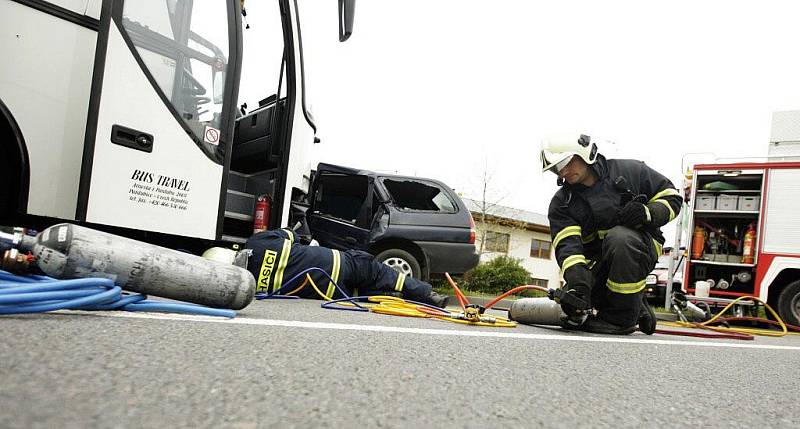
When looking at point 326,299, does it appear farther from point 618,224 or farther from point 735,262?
point 735,262

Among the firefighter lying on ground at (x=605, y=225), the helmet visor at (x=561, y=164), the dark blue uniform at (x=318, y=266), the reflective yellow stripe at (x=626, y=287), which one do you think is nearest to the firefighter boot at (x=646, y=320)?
the firefighter lying on ground at (x=605, y=225)

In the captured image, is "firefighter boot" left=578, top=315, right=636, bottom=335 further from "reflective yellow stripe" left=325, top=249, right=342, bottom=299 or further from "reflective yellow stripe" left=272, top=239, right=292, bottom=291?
"reflective yellow stripe" left=272, top=239, right=292, bottom=291

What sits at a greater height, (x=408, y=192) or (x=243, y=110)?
(x=243, y=110)

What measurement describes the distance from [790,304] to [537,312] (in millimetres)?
6683

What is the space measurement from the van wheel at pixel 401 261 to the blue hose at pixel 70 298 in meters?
4.67

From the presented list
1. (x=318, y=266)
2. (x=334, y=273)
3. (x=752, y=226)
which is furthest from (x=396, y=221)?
(x=752, y=226)

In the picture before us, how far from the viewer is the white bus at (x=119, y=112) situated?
336 centimetres

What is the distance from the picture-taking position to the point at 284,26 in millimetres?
5340

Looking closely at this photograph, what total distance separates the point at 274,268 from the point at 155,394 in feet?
12.8

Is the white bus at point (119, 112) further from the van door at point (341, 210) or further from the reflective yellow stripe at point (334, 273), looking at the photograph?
the van door at point (341, 210)

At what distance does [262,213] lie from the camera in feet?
17.6

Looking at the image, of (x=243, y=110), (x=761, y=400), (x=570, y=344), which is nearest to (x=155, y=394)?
(x=761, y=400)

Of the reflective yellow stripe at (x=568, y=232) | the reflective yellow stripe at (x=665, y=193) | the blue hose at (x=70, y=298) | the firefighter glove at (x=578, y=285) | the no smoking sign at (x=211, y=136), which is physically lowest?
the blue hose at (x=70, y=298)

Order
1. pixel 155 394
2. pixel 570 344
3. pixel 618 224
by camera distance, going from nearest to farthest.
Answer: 1. pixel 155 394
2. pixel 570 344
3. pixel 618 224
